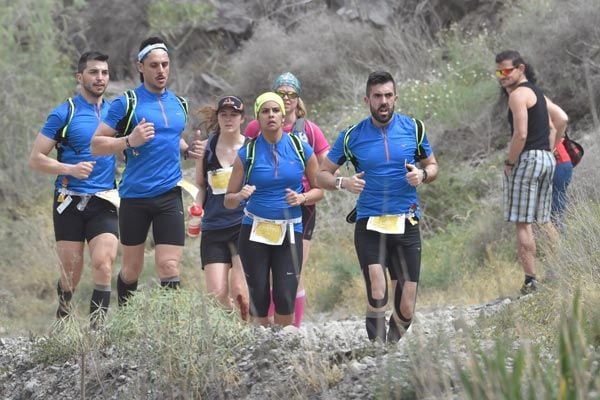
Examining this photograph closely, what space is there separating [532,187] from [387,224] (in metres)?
2.38

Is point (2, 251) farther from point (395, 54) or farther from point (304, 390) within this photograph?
point (304, 390)

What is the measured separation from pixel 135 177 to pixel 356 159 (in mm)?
1633

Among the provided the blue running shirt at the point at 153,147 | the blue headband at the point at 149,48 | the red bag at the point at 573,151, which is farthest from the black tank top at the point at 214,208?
the red bag at the point at 573,151

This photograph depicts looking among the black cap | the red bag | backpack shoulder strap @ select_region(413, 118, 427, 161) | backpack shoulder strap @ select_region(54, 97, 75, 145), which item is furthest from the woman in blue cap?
the red bag

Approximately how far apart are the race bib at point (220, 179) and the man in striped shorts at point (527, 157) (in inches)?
92.4

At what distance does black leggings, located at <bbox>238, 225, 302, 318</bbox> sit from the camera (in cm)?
824

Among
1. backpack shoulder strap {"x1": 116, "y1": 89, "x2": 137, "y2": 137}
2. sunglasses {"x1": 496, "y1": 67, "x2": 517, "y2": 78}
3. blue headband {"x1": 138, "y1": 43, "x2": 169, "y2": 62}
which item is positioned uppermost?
blue headband {"x1": 138, "y1": 43, "x2": 169, "y2": 62}

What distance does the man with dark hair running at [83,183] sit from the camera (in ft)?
29.5

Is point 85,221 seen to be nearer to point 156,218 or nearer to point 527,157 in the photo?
point 156,218

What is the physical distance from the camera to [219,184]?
9.13 metres

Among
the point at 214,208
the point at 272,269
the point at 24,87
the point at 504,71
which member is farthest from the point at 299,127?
the point at 24,87

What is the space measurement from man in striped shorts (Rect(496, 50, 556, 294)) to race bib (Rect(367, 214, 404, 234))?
217cm

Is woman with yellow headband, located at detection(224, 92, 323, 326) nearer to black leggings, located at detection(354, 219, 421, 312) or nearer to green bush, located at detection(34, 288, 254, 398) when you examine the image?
black leggings, located at detection(354, 219, 421, 312)

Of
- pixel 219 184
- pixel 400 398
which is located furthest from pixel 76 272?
pixel 400 398
